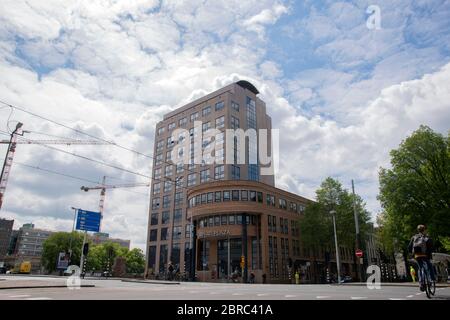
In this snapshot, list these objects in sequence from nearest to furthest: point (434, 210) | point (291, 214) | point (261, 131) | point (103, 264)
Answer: point (434, 210) < point (291, 214) < point (261, 131) < point (103, 264)

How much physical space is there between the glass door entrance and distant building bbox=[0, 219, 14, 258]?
16548cm

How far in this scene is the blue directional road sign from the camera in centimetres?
3322

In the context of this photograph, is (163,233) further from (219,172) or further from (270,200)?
(270,200)

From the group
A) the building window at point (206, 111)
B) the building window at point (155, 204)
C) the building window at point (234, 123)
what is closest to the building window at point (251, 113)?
the building window at point (234, 123)

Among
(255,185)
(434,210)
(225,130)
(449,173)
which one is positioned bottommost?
(434,210)

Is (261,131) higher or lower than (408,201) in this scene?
higher

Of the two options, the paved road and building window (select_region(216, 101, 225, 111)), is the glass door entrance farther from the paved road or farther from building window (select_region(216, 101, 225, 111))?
the paved road

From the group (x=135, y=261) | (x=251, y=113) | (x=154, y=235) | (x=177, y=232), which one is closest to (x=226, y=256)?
(x=177, y=232)
